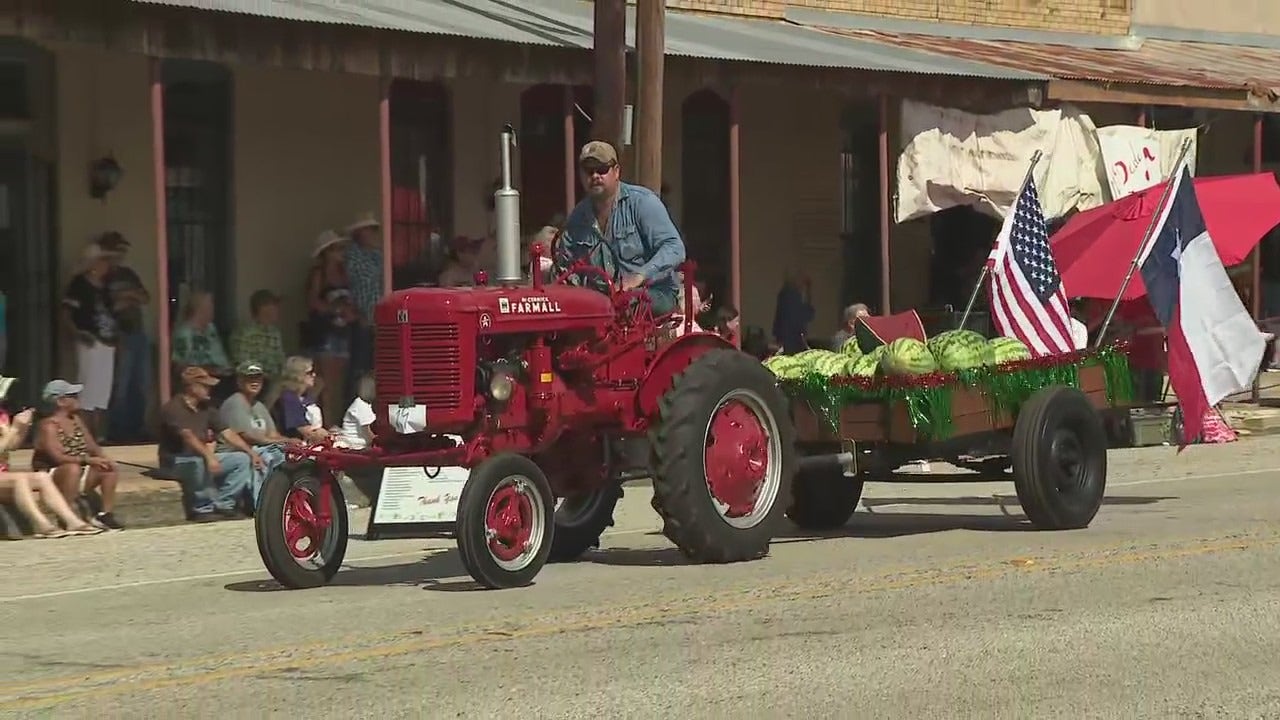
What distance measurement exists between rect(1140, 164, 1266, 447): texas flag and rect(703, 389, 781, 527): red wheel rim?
3574 millimetres

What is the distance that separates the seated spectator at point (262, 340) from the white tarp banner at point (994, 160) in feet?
24.0

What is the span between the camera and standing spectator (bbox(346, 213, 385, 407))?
68.7ft

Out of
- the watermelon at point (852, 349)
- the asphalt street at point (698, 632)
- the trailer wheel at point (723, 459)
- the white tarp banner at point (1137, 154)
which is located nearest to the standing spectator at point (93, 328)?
the asphalt street at point (698, 632)

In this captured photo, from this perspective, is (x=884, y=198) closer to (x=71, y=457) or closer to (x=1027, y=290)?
(x=1027, y=290)

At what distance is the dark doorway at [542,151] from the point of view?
80.4ft

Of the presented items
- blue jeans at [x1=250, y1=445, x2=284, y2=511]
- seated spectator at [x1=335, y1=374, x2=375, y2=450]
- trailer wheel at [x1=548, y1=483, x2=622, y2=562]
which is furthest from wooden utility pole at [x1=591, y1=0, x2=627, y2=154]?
trailer wheel at [x1=548, y1=483, x2=622, y2=562]

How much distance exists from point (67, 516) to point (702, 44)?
945 centimetres

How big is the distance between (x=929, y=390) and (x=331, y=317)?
895 cm

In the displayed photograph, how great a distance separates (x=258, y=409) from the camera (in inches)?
696

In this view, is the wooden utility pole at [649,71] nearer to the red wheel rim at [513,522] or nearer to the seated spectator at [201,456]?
the seated spectator at [201,456]

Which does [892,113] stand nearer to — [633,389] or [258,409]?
[258,409]

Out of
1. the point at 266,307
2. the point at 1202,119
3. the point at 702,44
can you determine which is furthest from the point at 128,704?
the point at 1202,119

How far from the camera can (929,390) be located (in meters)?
13.0

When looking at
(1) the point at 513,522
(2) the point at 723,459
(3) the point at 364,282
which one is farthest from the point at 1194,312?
(3) the point at 364,282
